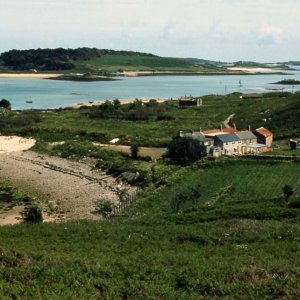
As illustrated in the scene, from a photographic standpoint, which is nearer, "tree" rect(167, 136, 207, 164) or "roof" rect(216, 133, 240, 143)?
"tree" rect(167, 136, 207, 164)

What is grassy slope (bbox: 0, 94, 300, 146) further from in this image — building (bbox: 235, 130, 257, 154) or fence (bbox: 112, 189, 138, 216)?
fence (bbox: 112, 189, 138, 216)

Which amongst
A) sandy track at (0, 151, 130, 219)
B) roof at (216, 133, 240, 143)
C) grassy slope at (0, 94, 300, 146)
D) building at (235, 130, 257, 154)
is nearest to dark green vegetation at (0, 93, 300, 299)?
sandy track at (0, 151, 130, 219)

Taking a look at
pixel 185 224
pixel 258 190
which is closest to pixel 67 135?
pixel 258 190

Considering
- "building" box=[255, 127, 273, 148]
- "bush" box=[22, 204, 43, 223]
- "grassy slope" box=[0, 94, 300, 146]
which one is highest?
"building" box=[255, 127, 273, 148]

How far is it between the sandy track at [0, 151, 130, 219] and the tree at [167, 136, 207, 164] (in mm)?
5252

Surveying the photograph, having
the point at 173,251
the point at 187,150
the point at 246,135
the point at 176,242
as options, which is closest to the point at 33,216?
the point at 176,242

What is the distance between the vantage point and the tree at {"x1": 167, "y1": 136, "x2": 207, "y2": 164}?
134ft

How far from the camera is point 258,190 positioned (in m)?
30.0

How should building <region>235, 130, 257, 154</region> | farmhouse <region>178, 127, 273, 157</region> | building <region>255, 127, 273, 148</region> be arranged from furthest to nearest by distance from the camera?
1. building <region>255, 127, 273, 148</region>
2. building <region>235, 130, 257, 154</region>
3. farmhouse <region>178, 127, 273, 157</region>

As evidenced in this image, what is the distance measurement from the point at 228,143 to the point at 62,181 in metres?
12.6

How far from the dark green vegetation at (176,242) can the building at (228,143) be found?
440 cm

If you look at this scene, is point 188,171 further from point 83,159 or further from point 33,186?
point 83,159

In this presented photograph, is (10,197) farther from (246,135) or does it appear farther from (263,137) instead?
(263,137)

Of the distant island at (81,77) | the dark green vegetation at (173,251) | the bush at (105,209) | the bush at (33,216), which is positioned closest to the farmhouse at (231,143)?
the dark green vegetation at (173,251)
